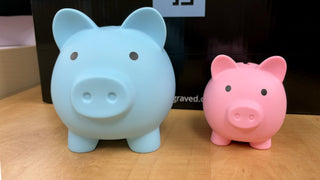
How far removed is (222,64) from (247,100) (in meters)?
0.15

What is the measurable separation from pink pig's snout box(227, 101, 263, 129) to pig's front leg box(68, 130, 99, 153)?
454mm

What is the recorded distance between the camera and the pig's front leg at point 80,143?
0.94 m

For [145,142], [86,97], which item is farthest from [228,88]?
[86,97]

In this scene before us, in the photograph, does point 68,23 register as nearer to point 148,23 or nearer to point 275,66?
point 148,23

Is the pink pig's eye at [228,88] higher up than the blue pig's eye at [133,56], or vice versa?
the blue pig's eye at [133,56]

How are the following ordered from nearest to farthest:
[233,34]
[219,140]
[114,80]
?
[114,80]
[219,140]
[233,34]

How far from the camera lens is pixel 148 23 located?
91cm

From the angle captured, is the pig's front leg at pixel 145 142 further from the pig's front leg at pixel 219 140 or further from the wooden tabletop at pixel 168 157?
the pig's front leg at pixel 219 140

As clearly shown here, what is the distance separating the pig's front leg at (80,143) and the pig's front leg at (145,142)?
0.12m

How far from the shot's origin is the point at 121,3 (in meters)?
1.27

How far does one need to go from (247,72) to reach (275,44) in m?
0.43

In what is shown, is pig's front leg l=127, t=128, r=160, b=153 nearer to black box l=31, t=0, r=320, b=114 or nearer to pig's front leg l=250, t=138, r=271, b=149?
pig's front leg l=250, t=138, r=271, b=149

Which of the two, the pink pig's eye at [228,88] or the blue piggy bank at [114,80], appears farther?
the pink pig's eye at [228,88]

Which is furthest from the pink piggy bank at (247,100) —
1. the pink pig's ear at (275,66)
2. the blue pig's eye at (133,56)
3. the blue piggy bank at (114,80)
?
the blue pig's eye at (133,56)
